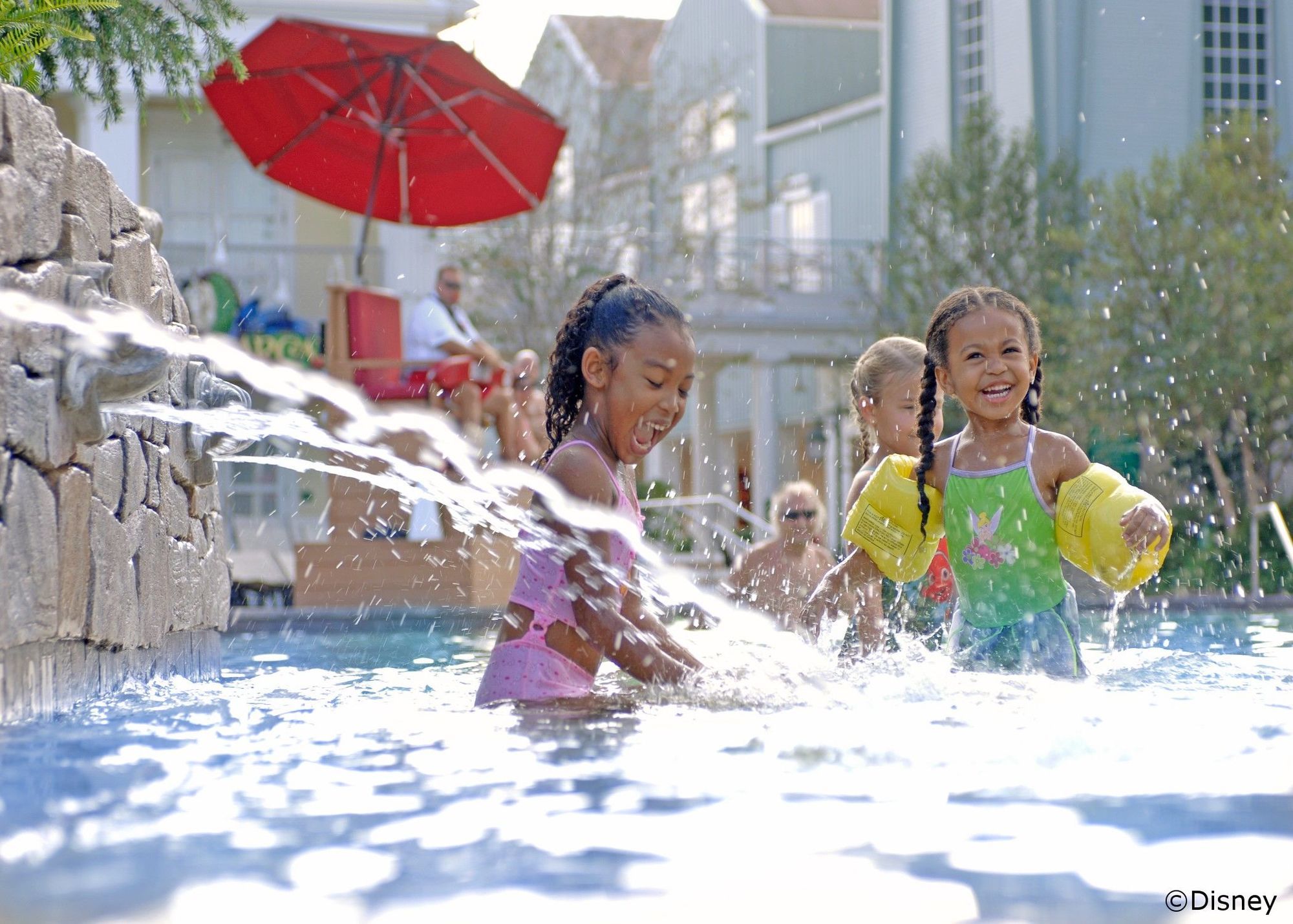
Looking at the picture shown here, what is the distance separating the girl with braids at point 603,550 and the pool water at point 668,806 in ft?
0.41

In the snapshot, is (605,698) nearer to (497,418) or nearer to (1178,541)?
(497,418)

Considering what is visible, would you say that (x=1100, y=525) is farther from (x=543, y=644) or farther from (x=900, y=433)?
(x=543, y=644)

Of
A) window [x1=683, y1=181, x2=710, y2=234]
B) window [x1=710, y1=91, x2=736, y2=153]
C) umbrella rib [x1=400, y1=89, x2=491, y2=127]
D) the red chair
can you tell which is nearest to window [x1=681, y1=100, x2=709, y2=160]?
window [x1=710, y1=91, x2=736, y2=153]

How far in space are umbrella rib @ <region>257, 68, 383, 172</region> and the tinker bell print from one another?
26.9 feet

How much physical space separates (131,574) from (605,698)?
1.55 meters

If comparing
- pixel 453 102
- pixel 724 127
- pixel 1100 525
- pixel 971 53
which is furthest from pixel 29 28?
pixel 724 127

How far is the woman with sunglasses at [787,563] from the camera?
257 inches

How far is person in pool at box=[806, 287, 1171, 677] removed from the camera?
4414mm

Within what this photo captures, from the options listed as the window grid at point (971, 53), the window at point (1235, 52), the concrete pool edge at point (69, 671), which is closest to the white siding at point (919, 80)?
the window grid at point (971, 53)

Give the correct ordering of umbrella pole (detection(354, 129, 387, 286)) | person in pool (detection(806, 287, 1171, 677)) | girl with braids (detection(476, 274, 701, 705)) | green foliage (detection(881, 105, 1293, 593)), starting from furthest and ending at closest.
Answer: green foliage (detection(881, 105, 1293, 593)) < umbrella pole (detection(354, 129, 387, 286)) < person in pool (detection(806, 287, 1171, 677)) < girl with braids (detection(476, 274, 701, 705))

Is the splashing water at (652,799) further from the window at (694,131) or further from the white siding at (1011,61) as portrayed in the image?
the window at (694,131)

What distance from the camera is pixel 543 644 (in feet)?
12.1

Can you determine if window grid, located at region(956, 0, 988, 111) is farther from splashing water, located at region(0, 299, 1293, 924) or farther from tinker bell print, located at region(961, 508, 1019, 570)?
splashing water, located at region(0, 299, 1293, 924)

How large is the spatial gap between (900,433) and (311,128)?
7116 mm
